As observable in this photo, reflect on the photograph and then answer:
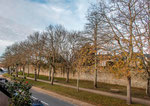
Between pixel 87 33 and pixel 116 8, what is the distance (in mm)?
7456

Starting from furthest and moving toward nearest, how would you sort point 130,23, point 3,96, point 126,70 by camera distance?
point 130,23 → point 126,70 → point 3,96

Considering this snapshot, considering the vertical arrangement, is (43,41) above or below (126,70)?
above

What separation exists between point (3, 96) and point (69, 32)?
79.0 feet

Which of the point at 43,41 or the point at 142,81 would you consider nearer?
the point at 142,81

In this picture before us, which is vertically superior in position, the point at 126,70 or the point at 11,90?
the point at 126,70

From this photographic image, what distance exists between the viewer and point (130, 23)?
10367 millimetres

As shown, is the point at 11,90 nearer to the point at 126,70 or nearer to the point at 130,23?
the point at 126,70

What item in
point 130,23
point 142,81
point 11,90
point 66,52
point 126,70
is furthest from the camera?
point 66,52

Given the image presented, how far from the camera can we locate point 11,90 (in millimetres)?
5414

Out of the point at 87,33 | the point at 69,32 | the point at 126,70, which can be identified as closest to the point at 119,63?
the point at 126,70

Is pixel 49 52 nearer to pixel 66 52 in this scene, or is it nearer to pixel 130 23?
pixel 66 52

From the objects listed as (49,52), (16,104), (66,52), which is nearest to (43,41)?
(49,52)

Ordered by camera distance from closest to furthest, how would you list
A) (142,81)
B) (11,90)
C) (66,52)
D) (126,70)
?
1. (11,90)
2. (126,70)
3. (142,81)
4. (66,52)

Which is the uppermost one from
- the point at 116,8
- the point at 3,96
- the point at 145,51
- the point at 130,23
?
the point at 116,8
